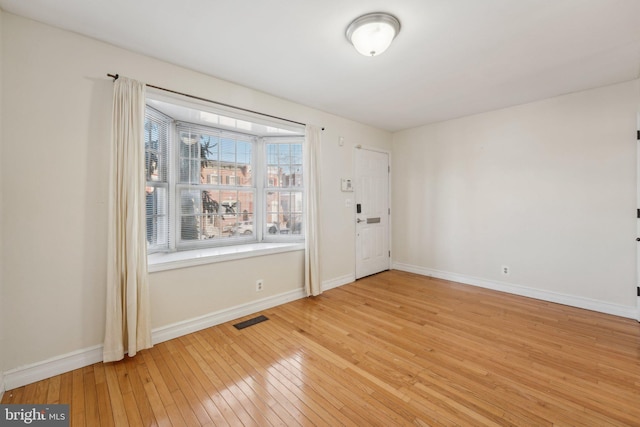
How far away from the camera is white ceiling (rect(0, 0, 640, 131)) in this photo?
1785 mm

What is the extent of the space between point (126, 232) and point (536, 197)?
Answer: 4626 millimetres

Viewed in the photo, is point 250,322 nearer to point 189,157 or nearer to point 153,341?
point 153,341

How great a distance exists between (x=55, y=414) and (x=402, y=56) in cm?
361

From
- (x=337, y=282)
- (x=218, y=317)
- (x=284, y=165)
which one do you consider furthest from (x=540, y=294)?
(x=218, y=317)

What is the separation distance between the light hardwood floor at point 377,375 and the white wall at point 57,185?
16.7 inches

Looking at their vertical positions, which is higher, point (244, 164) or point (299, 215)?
point (244, 164)

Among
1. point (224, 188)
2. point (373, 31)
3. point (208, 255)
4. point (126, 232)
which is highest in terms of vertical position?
point (373, 31)

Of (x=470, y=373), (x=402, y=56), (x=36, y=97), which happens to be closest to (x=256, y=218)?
(x=36, y=97)

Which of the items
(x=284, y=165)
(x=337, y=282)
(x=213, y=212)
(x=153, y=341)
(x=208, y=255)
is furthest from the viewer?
(x=337, y=282)

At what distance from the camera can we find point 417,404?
1676 mm

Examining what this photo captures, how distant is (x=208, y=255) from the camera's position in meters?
2.82

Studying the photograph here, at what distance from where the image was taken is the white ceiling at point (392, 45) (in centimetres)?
179

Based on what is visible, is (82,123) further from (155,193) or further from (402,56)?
(402,56)

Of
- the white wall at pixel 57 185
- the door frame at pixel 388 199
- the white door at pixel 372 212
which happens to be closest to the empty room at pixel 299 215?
the white wall at pixel 57 185
